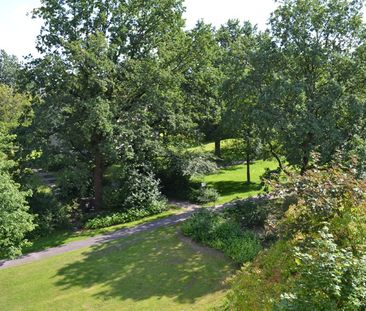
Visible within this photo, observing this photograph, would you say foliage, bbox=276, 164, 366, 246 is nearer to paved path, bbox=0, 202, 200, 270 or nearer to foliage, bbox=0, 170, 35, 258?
foliage, bbox=0, 170, 35, 258

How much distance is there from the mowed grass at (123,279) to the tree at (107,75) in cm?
654

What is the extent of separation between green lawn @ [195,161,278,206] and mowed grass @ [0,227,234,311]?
8.68m


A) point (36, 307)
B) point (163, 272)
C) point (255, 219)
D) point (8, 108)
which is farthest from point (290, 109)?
point (8, 108)

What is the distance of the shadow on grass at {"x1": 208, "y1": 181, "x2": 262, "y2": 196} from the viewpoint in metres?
27.9

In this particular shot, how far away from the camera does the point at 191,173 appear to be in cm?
2444

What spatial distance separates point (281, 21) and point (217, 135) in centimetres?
1716

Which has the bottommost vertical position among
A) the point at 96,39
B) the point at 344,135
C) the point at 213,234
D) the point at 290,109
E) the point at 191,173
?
the point at 213,234

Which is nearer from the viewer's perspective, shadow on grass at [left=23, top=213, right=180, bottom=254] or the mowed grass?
the mowed grass

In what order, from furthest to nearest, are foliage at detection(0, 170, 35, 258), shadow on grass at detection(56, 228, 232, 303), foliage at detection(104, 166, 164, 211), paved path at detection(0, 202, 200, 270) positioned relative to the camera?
1. foliage at detection(104, 166, 164, 211)
2. paved path at detection(0, 202, 200, 270)
3. foliage at detection(0, 170, 35, 258)
4. shadow on grass at detection(56, 228, 232, 303)

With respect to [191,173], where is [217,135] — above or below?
above

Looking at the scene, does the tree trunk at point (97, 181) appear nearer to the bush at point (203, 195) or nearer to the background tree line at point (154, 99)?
the background tree line at point (154, 99)

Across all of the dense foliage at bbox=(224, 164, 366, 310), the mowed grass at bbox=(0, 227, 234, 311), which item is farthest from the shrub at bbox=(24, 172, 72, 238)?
the dense foliage at bbox=(224, 164, 366, 310)

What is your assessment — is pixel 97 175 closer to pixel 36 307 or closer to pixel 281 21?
pixel 36 307

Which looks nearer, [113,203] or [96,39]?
[96,39]
